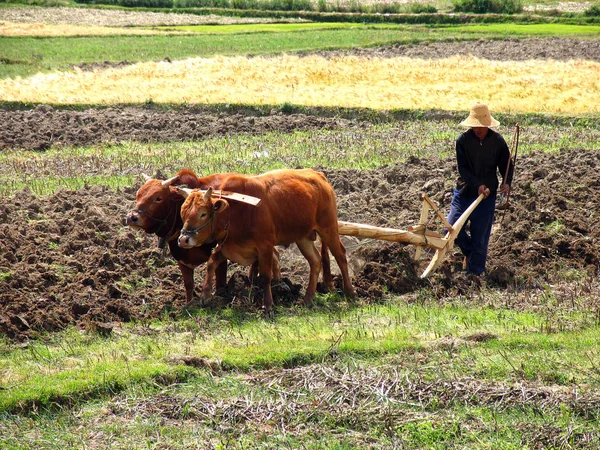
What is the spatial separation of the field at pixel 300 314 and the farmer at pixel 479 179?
324mm

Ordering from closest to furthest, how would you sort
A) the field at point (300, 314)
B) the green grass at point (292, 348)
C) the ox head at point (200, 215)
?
1. the field at point (300, 314)
2. the green grass at point (292, 348)
3. the ox head at point (200, 215)

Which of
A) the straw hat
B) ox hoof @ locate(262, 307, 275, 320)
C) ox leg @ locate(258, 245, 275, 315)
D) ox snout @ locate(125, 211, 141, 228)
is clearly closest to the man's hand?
the straw hat

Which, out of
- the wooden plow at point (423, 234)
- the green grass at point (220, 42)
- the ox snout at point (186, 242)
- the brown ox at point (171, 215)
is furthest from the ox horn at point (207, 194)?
the green grass at point (220, 42)

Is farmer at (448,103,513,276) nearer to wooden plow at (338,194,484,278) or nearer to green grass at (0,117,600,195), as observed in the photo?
wooden plow at (338,194,484,278)

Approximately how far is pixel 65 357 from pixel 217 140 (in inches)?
502

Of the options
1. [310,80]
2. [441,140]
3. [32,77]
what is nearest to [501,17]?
[310,80]

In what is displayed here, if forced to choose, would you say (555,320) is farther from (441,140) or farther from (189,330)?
(441,140)

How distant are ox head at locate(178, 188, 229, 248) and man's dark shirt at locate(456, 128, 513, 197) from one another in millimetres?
3488

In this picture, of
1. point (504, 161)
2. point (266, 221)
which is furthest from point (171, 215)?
point (504, 161)

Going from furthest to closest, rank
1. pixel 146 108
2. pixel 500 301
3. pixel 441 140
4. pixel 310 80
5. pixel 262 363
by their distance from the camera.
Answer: pixel 310 80
pixel 146 108
pixel 441 140
pixel 500 301
pixel 262 363

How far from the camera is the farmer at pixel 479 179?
11.5 metres

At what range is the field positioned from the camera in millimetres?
7285

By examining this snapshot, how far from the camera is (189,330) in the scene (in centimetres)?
976

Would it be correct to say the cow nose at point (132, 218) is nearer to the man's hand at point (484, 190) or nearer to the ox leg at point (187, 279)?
the ox leg at point (187, 279)
